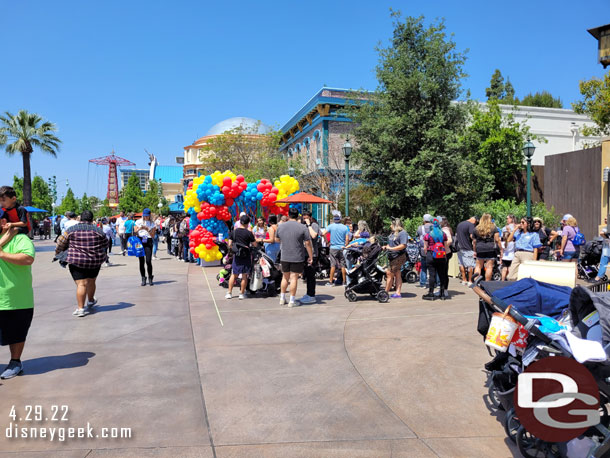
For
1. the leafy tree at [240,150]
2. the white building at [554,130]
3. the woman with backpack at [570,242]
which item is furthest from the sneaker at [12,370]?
the white building at [554,130]

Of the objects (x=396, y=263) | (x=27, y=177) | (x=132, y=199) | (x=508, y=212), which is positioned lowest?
(x=396, y=263)

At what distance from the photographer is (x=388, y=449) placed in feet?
11.5

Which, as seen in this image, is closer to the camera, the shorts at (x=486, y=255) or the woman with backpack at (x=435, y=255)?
the woman with backpack at (x=435, y=255)

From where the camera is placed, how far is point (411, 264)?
12258mm

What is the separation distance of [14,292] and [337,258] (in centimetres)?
759

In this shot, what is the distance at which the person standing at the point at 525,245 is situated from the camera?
9.72m

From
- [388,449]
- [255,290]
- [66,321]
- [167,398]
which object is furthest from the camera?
[255,290]

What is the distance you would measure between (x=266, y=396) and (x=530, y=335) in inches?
97.3

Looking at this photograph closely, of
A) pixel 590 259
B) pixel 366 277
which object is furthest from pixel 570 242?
pixel 366 277

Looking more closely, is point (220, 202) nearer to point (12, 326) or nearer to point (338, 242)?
point (338, 242)

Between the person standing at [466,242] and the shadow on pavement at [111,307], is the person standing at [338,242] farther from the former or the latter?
the shadow on pavement at [111,307]

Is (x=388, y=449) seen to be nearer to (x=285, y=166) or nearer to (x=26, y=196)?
(x=285, y=166)

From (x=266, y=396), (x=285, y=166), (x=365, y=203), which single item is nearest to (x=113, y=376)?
(x=266, y=396)

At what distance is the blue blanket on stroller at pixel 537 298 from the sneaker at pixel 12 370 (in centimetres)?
504
